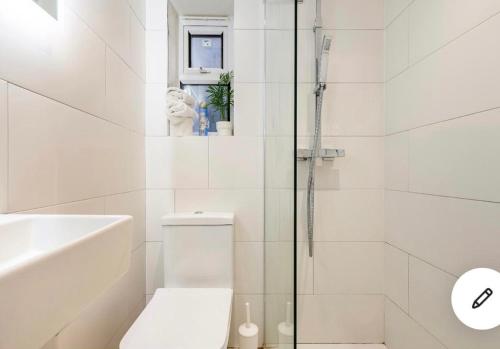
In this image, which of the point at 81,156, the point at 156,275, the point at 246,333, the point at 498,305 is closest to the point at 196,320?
the point at 246,333

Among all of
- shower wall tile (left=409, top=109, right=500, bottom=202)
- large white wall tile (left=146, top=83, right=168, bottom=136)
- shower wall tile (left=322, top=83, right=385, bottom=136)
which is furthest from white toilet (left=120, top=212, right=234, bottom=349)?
shower wall tile (left=409, top=109, right=500, bottom=202)

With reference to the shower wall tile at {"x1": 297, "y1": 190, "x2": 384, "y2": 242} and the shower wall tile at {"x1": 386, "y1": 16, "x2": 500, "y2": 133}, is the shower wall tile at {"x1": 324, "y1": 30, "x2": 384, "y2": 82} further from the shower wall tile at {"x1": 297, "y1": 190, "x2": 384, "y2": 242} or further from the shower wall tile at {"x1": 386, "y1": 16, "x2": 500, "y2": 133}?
the shower wall tile at {"x1": 297, "y1": 190, "x2": 384, "y2": 242}

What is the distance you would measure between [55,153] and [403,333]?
162 centimetres

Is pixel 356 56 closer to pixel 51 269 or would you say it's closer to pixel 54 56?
pixel 54 56

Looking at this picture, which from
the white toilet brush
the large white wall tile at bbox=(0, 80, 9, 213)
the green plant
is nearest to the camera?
the large white wall tile at bbox=(0, 80, 9, 213)

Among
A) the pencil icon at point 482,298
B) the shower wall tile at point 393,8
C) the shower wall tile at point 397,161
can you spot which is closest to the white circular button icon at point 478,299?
the pencil icon at point 482,298

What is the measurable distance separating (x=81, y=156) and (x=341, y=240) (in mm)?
1272

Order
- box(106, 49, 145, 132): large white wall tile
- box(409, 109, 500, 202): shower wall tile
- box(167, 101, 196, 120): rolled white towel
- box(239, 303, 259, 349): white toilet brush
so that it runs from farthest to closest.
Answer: box(167, 101, 196, 120): rolled white towel < box(239, 303, 259, 349): white toilet brush < box(106, 49, 145, 132): large white wall tile < box(409, 109, 500, 202): shower wall tile

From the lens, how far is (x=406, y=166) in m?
1.20

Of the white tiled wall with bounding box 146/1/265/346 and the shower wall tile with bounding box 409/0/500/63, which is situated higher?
the shower wall tile with bounding box 409/0/500/63

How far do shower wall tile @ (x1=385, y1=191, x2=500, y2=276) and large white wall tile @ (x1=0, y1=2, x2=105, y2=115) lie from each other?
1.34 metres

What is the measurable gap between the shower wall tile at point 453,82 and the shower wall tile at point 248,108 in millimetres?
696

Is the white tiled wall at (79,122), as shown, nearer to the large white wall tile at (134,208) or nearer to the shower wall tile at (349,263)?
the large white wall tile at (134,208)

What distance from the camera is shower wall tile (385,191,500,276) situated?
79 cm
